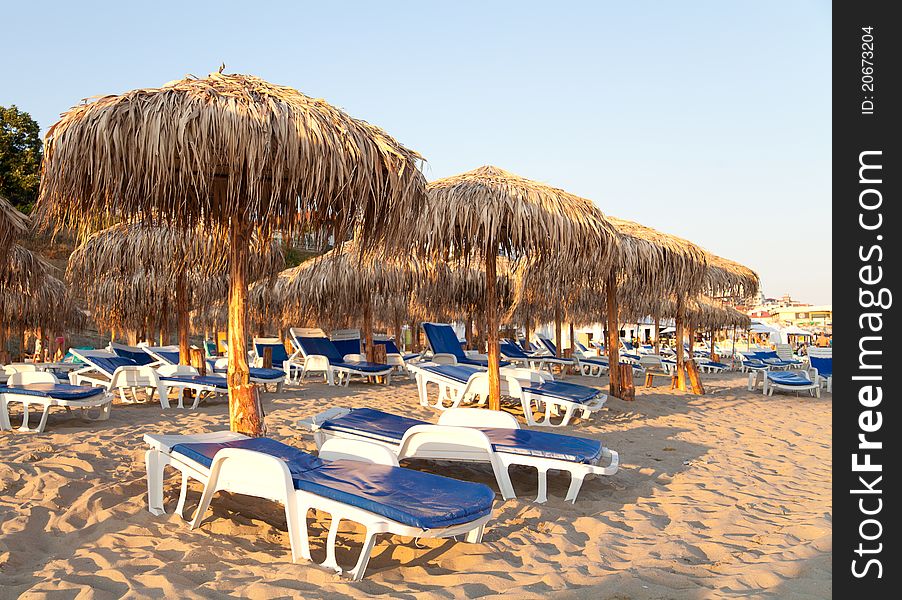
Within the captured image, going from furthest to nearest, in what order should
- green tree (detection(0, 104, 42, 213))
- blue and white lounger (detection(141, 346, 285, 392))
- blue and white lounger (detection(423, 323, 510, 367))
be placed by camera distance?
green tree (detection(0, 104, 42, 213)) → blue and white lounger (detection(423, 323, 510, 367)) → blue and white lounger (detection(141, 346, 285, 392))

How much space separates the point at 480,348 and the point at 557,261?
8500 mm

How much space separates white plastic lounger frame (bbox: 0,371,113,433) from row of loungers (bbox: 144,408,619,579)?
281cm

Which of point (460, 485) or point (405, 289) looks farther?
point (405, 289)

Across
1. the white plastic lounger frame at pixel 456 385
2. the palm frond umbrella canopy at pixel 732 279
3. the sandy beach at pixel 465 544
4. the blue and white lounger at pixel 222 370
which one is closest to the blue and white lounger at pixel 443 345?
the white plastic lounger frame at pixel 456 385

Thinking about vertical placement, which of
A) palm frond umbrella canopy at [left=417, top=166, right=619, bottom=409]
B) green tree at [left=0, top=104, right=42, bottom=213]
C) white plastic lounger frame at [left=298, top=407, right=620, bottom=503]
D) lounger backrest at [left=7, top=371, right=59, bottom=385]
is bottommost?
white plastic lounger frame at [left=298, top=407, right=620, bottom=503]

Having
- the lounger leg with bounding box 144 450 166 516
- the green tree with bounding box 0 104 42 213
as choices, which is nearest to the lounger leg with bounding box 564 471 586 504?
the lounger leg with bounding box 144 450 166 516

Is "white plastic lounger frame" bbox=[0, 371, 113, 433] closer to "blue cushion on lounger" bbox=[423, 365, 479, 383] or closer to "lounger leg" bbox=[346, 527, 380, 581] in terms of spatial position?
"blue cushion on lounger" bbox=[423, 365, 479, 383]

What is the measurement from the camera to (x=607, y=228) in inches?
284

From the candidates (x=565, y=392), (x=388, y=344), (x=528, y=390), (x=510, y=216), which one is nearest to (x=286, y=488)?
(x=510, y=216)

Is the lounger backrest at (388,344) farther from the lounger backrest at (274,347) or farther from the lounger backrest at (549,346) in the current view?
the lounger backrest at (549,346)

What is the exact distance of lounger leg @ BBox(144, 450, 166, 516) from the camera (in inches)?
132

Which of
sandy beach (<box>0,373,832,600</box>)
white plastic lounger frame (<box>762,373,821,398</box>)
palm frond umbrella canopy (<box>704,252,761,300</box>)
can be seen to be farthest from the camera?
palm frond umbrella canopy (<box>704,252,761,300</box>)

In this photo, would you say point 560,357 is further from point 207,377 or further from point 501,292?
point 207,377
